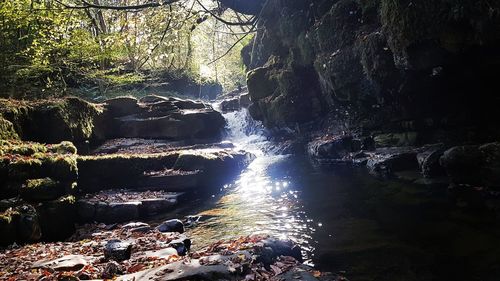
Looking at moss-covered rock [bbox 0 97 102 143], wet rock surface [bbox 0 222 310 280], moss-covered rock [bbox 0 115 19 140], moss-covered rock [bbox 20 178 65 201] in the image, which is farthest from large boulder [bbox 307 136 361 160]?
moss-covered rock [bbox 0 115 19 140]

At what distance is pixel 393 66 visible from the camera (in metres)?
11.3

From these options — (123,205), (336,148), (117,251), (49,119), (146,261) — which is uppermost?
(49,119)

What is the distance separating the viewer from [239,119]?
992 inches

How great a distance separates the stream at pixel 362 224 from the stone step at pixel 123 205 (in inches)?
34.7

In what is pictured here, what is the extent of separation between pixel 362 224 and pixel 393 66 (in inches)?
243

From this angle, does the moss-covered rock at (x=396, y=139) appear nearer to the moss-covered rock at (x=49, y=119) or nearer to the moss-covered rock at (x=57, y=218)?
the moss-covered rock at (x=57, y=218)

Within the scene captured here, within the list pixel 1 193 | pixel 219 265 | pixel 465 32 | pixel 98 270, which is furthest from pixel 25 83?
pixel 465 32

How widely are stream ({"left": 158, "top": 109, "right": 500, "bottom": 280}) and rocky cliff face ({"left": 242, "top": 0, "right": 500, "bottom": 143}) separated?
2.88m

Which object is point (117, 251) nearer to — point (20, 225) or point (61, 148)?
point (20, 225)

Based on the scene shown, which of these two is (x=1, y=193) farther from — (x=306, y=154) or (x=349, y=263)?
(x=306, y=154)

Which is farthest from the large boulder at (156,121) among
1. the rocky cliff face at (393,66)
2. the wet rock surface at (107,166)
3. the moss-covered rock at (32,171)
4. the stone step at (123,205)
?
the moss-covered rock at (32,171)

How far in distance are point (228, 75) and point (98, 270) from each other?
151ft

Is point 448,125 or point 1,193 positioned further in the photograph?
point 448,125

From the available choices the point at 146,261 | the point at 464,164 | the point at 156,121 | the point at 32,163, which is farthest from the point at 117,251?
the point at 156,121
